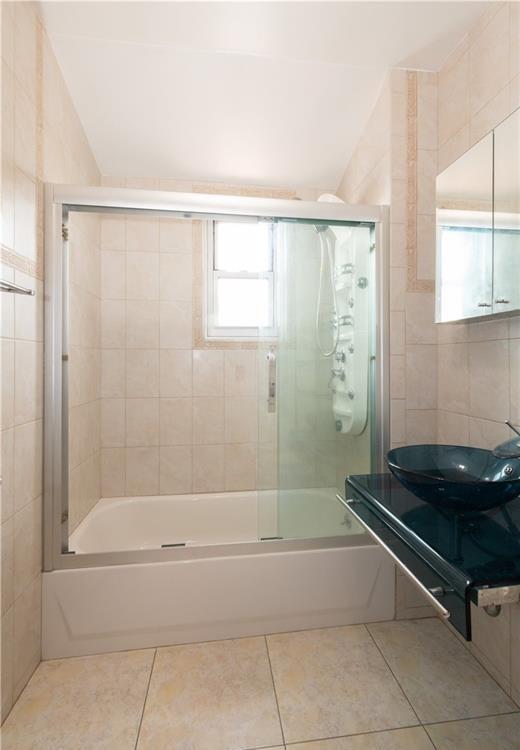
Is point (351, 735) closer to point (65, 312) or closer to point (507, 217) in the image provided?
point (507, 217)

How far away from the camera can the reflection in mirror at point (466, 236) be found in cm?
134

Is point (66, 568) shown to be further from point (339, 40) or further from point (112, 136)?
point (339, 40)

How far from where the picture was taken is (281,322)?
182 cm

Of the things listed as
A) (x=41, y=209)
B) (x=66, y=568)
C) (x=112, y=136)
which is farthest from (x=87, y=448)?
(x=112, y=136)

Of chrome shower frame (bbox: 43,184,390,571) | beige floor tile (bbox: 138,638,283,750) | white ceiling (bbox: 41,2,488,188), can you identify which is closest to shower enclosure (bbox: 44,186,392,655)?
chrome shower frame (bbox: 43,184,390,571)

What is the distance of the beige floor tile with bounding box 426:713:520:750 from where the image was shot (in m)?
1.22

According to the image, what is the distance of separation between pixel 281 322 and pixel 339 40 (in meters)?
1.30

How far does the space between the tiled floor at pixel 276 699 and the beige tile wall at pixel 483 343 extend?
19 cm

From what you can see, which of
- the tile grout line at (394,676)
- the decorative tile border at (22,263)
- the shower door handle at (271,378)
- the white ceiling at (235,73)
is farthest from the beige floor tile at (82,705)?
the white ceiling at (235,73)

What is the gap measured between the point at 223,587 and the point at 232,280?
6.36 feet

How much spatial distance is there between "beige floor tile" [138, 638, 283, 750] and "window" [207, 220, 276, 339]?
179 centimetres

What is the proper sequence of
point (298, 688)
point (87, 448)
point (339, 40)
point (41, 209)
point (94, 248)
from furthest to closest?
point (94, 248) < point (87, 448) < point (339, 40) < point (41, 209) < point (298, 688)

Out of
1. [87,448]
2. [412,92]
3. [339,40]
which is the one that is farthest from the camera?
[87,448]

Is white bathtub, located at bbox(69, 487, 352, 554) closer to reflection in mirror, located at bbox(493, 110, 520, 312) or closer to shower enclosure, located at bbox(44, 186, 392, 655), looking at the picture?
shower enclosure, located at bbox(44, 186, 392, 655)
